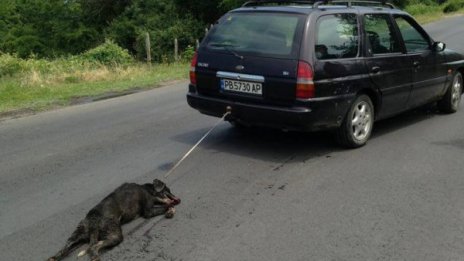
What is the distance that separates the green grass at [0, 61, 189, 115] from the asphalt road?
7.45ft

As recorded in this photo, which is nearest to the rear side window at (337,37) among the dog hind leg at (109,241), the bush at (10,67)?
the dog hind leg at (109,241)

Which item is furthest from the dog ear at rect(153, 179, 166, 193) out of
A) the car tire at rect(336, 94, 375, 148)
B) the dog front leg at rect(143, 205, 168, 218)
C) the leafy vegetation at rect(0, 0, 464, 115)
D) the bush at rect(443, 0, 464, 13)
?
the bush at rect(443, 0, 464, 13)

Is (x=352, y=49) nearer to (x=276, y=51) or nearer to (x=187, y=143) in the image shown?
(x=276, y=51)

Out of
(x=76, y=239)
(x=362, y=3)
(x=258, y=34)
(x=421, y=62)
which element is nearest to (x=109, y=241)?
(x=76, y=239)

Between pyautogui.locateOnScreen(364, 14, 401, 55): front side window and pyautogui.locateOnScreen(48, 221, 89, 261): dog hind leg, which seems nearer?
pyautogui.locateOnScreen(48, 221, 89, 261): dog hind leg

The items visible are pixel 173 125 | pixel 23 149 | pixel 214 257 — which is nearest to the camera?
pixel 214 257

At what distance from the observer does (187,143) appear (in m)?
7.20

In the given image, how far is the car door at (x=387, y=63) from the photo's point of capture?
22.6ft

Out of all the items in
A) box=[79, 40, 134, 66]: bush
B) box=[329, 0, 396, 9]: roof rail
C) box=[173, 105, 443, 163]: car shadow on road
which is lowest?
box=[79, 40, 134, 66]: bush

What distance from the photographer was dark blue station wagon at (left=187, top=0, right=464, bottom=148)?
6.09 m

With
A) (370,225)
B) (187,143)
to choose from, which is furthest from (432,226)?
(187,143)

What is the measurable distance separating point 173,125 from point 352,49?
299 cm

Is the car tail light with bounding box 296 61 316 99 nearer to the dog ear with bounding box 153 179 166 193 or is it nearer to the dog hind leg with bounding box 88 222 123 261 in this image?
the dog ear with bounding box 153 179 166 193

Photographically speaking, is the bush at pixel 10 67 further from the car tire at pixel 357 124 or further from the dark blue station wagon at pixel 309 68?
the car tire at pixel 357 124
